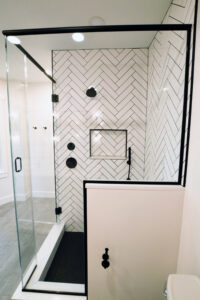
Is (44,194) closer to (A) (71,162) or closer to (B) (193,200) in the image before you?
(A) (71,162)

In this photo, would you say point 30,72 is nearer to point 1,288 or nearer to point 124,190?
point 124,190

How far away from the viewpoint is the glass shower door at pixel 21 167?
4.71ft

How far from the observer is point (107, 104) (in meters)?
2.16

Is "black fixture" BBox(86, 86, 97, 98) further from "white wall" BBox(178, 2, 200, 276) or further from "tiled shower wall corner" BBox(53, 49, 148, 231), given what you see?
"white wall" BBox(178, 2, 200, 276)

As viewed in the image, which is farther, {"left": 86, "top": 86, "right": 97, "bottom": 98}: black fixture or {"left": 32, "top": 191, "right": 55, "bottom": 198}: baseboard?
{"left": 32, "top": 191, "right": 55, "bottom": 198}: baseboard

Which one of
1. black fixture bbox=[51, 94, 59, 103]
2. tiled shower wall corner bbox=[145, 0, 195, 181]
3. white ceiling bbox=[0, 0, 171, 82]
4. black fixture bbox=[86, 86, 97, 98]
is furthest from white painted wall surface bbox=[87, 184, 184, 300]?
white ceiling bbox=[0, 0, 171, 82]

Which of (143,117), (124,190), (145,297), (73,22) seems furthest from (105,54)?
(145,297)

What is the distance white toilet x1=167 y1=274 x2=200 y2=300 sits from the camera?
70 centimetres

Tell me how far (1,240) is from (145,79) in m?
3.14

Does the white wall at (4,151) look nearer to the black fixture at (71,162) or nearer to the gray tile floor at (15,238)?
the gray tile floor at (15,238)

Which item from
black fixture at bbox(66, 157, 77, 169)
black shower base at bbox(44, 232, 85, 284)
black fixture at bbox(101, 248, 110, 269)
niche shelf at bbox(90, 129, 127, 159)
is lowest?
black shower base at bbox(44, 232, 85, 284)

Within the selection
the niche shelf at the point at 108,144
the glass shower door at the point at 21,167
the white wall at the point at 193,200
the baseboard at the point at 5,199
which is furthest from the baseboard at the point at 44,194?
the white wall at the point at 193,200

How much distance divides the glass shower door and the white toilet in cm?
130

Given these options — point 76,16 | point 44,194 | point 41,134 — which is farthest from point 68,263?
point 76,16
